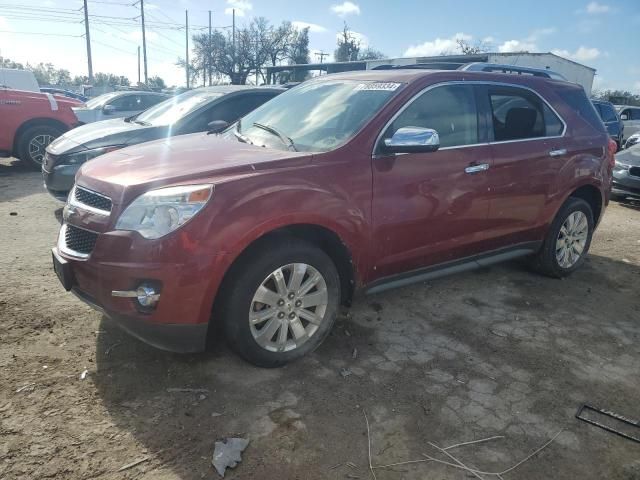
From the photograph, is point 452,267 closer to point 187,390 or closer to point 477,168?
point 477,168

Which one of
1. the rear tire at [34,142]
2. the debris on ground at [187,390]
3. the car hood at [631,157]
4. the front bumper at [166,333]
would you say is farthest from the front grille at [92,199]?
the car hood at [631,157]

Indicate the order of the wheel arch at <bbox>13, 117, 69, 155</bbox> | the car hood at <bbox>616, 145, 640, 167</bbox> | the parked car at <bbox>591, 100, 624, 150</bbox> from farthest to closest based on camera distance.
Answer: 1. the parked car at <bbox>591, 100, 624, 150</bbox>
2. the wheel arch at <bbox>13, 117, 69, 155</bbox>
3. the car hood at <bbox>616, 145, 640, 167</bbox>

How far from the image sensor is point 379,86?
368cm

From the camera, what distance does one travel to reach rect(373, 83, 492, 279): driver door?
3.40m

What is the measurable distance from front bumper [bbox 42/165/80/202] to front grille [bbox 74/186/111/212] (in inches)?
121

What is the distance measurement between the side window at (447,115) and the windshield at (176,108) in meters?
3.85

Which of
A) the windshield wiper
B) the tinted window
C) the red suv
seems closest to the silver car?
the tinted window

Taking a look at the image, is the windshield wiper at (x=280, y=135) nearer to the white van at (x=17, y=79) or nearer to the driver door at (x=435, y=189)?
the driver door at (x=435, y=189)

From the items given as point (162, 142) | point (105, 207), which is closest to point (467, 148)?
point (162, 142)

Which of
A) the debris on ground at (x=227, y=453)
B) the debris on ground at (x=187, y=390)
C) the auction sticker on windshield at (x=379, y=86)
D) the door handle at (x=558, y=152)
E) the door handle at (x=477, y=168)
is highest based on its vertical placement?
the auction sticker on windshield at (x=379, y=86)

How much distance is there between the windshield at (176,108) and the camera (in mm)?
6645

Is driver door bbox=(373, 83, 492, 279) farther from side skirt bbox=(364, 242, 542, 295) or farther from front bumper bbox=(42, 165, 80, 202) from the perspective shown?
front bumper bbox=(42, 165, 80, 202)

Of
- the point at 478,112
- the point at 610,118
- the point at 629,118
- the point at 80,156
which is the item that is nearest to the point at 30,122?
the point at 80,156

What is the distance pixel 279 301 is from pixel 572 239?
3.38m
